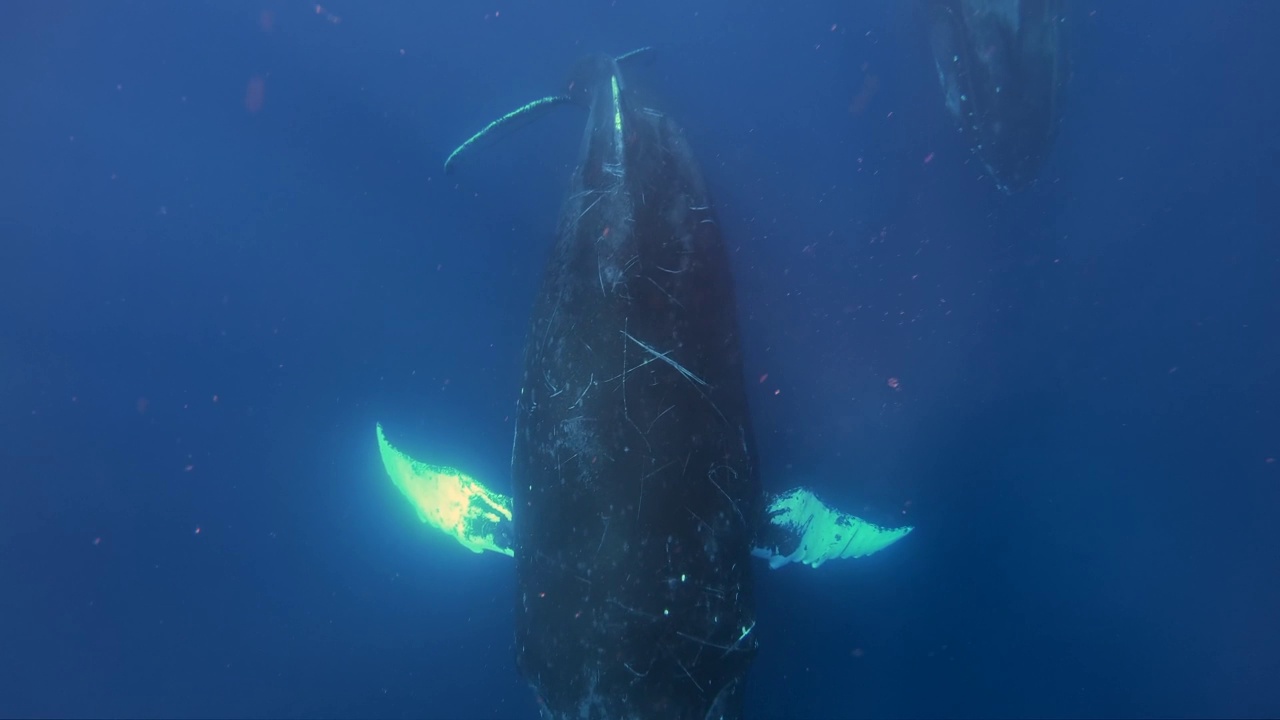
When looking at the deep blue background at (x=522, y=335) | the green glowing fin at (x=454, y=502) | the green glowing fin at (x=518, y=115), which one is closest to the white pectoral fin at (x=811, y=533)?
the deep blue background at (x=522, y=335)

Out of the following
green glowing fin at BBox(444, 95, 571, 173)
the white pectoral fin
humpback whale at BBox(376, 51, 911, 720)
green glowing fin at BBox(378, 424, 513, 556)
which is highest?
green glowing fin at BBox(444, 95, 571, 173)

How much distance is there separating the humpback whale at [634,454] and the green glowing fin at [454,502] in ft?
3.89

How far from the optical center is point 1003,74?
25.3 ft

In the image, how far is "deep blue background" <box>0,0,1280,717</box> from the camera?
8195 mm

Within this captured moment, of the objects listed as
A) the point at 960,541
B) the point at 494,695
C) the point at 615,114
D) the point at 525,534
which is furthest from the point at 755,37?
the point at 494,695

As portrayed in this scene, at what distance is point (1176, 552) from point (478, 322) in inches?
447

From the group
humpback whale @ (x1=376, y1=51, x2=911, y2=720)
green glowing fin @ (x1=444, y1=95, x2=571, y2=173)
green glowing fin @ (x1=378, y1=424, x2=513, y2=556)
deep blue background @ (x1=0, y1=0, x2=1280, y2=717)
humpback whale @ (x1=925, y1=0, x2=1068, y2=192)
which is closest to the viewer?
humpback whale @ (x1=376, y1=51, x2=911, y2=720)

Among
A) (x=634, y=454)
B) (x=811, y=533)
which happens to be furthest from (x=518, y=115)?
(x=811, y=533)

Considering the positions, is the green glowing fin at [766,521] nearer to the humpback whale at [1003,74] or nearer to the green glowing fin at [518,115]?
the green glowing fin at [518,115]

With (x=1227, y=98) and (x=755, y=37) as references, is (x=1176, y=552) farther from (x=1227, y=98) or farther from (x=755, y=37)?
(x=755, y=37)

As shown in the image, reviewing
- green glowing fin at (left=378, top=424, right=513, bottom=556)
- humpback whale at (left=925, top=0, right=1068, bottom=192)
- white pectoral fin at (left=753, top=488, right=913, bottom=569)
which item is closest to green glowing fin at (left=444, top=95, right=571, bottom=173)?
green glowing fin at (left=378, top=424, right=513, bottom=556)

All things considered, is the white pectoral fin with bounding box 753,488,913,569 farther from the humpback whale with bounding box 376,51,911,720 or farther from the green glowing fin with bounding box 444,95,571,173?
the green glowing fin with bounding box 444,95,571,173

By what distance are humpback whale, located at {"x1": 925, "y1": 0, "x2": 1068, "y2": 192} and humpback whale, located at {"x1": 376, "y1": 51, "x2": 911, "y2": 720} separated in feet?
14.2

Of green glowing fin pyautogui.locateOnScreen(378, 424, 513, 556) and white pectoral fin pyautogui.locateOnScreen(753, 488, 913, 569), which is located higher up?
green glowing fin pyautogui.locateOnScreen(378, 424, 513, 556)
